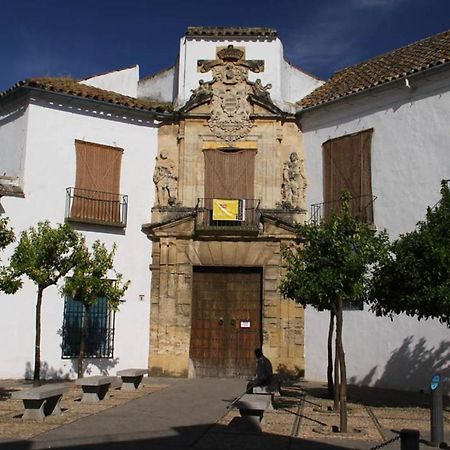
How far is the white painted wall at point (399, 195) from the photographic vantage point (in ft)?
46.2

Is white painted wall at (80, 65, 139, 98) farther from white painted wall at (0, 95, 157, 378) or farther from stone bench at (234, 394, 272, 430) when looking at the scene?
stone bench at (234, 394, 272, 430)

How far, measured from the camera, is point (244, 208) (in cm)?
1673

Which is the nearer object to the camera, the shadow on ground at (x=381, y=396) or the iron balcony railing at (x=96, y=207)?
the shadow on ground at (x=381, y=396)

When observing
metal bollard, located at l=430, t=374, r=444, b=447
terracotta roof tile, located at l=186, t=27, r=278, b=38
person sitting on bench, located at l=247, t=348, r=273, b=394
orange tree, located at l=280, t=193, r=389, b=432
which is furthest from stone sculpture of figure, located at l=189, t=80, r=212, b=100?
metal bollard, located at l=430, t=374, r=444, b=447

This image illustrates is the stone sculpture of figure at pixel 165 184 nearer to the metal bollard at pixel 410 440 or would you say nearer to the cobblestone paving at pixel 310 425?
the cobblestone paving at pixel 310 425

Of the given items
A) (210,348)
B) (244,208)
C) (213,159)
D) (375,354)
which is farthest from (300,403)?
(213,159)

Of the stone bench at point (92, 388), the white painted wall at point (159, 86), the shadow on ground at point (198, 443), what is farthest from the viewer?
the white painted wall at point (159, 86)

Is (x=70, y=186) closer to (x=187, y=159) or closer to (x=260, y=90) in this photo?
(x=187, y=159)

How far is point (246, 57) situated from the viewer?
57.8 ft

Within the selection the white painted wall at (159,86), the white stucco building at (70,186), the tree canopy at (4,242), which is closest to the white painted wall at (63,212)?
the white stucco building at (70,186)

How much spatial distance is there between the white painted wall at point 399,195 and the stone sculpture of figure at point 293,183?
4.81 ft

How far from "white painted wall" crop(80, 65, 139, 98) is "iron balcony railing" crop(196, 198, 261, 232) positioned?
15.1 feet

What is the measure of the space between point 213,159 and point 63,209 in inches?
162

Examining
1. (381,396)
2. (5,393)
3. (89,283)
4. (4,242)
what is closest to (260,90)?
(89,283)
